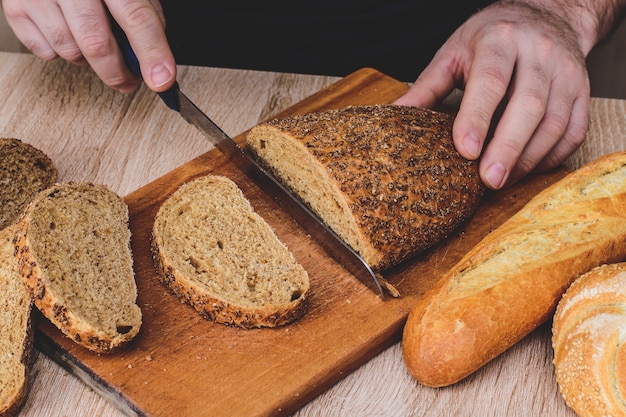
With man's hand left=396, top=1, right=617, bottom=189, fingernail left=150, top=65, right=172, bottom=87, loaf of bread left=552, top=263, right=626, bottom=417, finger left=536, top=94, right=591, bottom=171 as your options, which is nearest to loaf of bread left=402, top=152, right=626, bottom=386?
loaf of bread left=552, top=263, right=626, bottom=417

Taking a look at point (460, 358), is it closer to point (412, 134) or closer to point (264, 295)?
point (264, 295)

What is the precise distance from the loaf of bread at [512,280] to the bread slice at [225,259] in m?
0.43

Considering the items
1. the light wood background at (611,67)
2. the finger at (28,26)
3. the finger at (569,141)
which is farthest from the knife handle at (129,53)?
the light wood background at (611,67)

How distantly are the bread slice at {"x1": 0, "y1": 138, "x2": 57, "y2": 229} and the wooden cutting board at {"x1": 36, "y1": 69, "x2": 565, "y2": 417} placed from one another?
1.54 feet

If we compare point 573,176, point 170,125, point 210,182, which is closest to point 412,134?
point 573,176

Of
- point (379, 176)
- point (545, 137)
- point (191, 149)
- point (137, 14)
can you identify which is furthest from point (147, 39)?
point (545, 137)

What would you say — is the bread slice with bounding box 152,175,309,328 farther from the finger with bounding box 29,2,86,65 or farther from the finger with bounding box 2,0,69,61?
the finger with bounding box 2,0,69,61

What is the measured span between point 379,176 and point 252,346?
2.35 feet

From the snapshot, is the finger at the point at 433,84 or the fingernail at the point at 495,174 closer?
the fingernail at the point at 495,174

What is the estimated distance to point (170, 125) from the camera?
3.50 m

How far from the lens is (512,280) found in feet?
7.58

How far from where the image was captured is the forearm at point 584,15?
3436 millimetres

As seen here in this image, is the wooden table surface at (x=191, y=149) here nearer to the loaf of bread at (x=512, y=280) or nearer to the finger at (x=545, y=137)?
the loaf of bread at (x=512, y=280)

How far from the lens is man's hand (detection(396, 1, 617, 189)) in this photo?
2844mm
